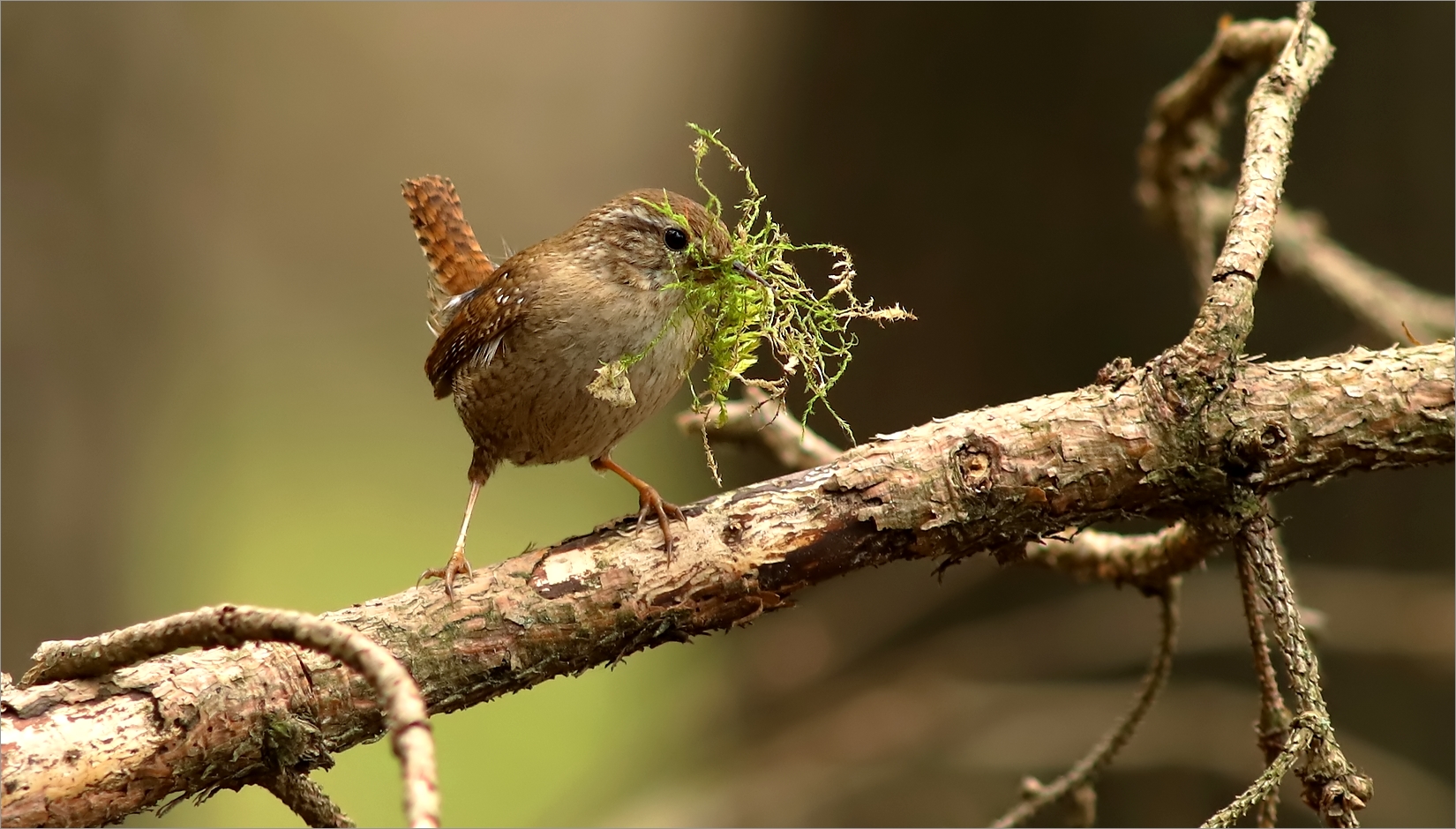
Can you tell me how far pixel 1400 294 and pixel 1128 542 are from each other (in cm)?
172

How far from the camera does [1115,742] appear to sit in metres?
2.08

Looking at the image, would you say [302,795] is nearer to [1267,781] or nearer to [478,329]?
[478,329]

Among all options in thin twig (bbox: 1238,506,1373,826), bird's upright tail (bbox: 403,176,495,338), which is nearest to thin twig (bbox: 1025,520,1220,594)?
thin twig (bbox: 1238,506,1373,826)

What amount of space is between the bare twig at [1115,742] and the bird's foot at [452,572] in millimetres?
1143

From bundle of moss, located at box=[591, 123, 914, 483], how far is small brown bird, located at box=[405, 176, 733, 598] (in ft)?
0.10

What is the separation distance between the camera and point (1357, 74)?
3.73m

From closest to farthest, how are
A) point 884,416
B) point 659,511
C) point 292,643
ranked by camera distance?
point 292,643 → point 659,511 → point 884,416

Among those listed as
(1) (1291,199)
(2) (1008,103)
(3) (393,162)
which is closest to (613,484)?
(3) (393,162)

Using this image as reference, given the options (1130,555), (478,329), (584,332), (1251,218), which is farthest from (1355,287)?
(478,329)

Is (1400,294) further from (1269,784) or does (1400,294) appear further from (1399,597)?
(1269,784)

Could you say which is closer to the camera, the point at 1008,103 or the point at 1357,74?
the point at 1357,74

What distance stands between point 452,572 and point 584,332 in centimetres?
56

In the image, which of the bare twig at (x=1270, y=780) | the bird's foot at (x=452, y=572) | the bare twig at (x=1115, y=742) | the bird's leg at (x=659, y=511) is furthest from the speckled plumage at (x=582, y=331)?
the bare twig at (x=1270, y=780)

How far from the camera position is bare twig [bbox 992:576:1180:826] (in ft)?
6.84
